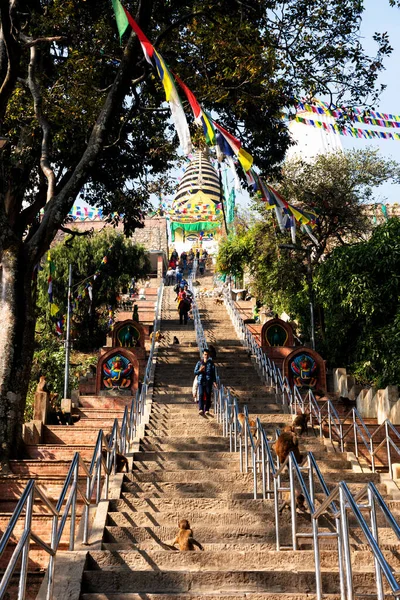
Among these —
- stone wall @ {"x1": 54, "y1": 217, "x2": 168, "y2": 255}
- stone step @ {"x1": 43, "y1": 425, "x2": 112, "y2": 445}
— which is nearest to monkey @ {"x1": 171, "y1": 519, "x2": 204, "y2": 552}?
stone step @ {"x1": 43, "y1": 425, "x2": 112, "y2": 445}

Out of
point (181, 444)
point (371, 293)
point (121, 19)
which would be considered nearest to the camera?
point (121, 19)

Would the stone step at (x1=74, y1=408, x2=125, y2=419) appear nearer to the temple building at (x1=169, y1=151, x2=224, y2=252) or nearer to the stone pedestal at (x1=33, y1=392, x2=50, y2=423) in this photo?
the stone pedestal at (x1=33, y1=392, x2=50, y2=423)

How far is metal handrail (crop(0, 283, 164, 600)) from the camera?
214 inches

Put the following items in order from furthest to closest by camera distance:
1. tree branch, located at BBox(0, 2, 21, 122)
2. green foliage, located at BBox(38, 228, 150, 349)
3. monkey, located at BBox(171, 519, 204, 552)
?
green foliage, located at BBox(38, 228, 150, 349) → tree branch, located at BBox(0, 2, 21, 122) → monkey, located at BBox(171, 519, 204, 552)

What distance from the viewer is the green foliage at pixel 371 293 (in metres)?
20.9

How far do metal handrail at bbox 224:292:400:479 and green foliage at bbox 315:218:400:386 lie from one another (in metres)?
3.03

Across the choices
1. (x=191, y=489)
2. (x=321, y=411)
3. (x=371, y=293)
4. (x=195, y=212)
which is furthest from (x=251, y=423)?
(x=195, y=212)

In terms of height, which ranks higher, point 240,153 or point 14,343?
point 240,153

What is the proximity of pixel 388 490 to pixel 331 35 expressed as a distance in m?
10.5

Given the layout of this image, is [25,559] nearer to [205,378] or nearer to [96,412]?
[205,378]

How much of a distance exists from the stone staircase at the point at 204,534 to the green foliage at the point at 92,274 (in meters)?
19.5

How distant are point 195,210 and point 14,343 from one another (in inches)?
2004

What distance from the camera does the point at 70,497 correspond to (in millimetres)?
7488

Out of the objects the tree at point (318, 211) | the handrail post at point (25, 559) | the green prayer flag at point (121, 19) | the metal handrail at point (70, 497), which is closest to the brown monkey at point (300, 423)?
the metal handrail at point (70, 497)
